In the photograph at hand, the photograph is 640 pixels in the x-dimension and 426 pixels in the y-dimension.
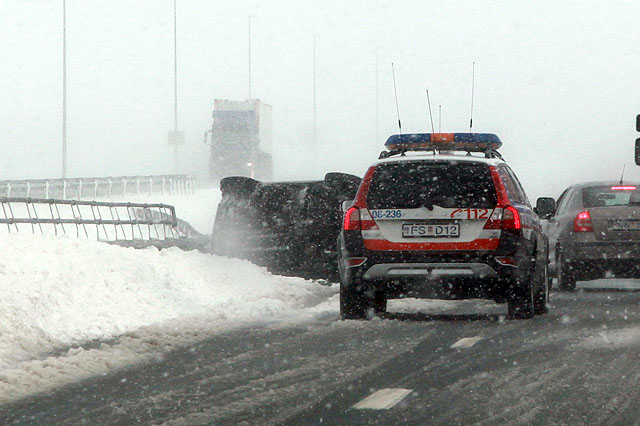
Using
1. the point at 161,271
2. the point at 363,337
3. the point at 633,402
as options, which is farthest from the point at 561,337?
the point at 161,271

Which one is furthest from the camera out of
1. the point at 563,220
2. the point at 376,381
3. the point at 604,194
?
the point at 563,220

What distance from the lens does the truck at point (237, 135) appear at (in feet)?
211

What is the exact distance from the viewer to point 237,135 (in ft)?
213

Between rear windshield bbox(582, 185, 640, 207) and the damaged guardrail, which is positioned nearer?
rear windshield bbox(582, 185, 640, 207)

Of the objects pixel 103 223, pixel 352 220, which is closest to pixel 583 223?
pixel 352 220

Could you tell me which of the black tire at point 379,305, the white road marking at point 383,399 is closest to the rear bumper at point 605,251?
the black tire at point 379,305

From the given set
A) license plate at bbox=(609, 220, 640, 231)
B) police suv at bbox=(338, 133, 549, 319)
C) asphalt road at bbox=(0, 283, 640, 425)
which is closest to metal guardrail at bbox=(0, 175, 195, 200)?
license plate at bbox=(609, 220, 640, 231)

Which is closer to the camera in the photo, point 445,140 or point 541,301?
point 541,301

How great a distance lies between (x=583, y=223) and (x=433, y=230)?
19.0 ft

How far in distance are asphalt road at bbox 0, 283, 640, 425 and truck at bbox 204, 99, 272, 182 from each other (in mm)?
51641

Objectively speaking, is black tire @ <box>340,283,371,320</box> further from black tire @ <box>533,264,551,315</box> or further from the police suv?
black tire @ <box>533,264,551,315</box>

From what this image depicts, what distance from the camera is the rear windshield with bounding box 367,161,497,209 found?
13125 millimetres

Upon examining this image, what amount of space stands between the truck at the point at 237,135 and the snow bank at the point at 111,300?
1748 inches

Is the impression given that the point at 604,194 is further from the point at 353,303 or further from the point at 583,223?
the point at 353,303
